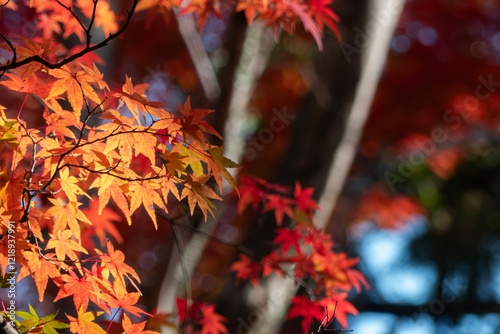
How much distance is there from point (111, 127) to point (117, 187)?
147 millimetres

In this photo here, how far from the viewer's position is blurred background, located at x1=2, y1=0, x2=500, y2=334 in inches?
97.8

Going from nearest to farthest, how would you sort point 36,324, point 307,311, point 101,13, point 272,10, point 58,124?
1. point 36,324
2. point 58,124
3. point 272,10
4. point 307,311
5. point 101,13

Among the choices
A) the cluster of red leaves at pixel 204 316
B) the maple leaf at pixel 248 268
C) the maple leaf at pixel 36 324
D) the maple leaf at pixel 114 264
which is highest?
the maple leaf at pixel 114 264

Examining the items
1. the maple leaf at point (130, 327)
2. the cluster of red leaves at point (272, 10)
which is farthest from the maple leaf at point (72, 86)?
the cluster of red leaves at point (272, 10)

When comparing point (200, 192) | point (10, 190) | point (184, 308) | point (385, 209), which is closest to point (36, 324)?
point (10, 190)

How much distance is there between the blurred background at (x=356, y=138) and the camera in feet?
8.15

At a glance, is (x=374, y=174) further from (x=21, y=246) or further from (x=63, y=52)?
(x=21, y=246)

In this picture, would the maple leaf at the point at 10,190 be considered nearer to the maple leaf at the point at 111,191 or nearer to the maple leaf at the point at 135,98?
the maple leaf at the point at 111,191

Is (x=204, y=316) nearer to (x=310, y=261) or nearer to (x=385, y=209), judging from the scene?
(x=310, y=261)

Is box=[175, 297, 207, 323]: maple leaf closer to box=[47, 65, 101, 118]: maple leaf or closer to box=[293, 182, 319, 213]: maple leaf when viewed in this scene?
box=[293, 182, 319, 213]: maple leaf

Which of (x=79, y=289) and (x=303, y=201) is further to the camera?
(x=303, y=201)

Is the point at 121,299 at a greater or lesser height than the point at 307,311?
greater

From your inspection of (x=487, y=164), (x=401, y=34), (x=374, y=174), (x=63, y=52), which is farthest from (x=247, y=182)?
(x=487, y=164)

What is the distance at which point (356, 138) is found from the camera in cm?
251
